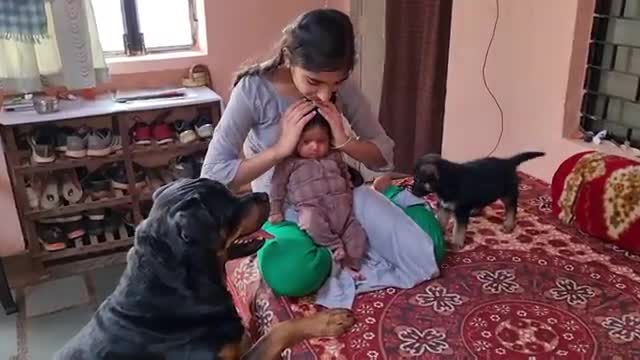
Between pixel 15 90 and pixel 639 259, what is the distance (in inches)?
88.8

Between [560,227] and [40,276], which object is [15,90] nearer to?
[40,276]

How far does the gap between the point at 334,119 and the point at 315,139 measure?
7 centimetres

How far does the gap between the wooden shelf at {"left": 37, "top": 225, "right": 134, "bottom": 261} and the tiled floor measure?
0.32ft

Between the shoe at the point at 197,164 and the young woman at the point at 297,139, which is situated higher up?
the young woman at the point at 297,139

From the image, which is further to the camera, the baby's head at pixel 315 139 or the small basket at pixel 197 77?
the small basket at pixel 197 77

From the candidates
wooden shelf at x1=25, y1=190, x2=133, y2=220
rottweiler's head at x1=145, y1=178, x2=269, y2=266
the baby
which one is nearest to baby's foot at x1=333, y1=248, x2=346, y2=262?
the baby

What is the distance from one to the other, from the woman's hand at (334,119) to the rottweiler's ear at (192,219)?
0.50 meters

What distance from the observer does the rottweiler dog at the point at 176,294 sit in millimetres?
1034

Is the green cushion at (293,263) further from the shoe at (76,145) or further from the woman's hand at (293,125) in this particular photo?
the shoe at (76,145)

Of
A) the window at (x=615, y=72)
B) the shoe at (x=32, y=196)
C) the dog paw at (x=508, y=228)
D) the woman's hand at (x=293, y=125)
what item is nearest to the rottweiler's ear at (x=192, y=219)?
the woman's hand at (x=293, y=125)

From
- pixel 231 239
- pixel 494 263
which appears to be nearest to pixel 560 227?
pixel 494 263

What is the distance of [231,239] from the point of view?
1132 mm

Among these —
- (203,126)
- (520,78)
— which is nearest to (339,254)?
(520,78)

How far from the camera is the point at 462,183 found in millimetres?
1529
